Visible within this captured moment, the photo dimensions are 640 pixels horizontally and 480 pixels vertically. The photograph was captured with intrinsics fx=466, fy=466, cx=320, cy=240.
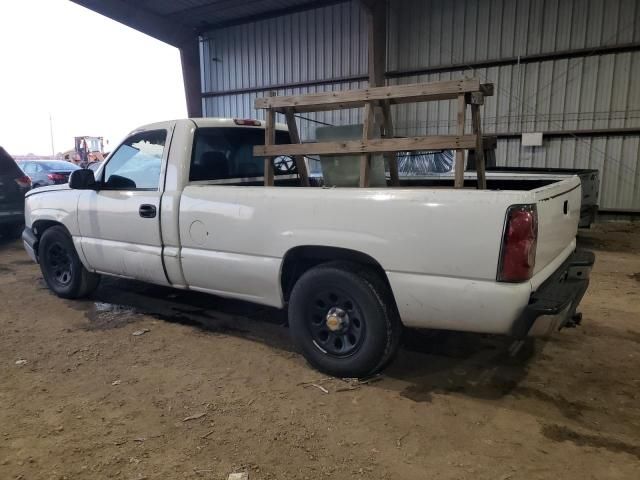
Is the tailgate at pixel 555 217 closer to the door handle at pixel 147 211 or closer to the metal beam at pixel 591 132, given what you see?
the door handle at pixel 147 211

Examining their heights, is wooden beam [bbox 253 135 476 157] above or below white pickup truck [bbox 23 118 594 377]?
above

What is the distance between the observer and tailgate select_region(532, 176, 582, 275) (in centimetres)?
266

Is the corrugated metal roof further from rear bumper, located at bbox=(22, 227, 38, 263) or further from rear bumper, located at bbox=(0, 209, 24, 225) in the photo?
rear bumper, located at bbox=(22, 227, 38, 263)

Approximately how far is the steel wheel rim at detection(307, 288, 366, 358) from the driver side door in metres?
1.57

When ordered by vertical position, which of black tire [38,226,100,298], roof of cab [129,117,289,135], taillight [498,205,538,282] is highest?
roof of cab [129,117,289,135]

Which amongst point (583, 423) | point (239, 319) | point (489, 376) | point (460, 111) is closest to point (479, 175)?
point (460, 111)

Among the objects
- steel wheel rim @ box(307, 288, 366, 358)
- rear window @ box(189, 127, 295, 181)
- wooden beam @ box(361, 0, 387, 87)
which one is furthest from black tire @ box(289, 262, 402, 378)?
wooden beam @ box(361, 0, 387, 87)

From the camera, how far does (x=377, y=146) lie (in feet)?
10.8

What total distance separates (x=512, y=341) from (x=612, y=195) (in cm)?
1011

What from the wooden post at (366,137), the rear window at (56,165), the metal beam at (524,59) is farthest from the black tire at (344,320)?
the rear window at (56,165)

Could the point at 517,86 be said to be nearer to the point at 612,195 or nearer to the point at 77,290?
the point at 612,195

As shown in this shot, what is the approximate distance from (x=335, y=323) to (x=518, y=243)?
1310mm

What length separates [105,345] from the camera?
399 centimetres

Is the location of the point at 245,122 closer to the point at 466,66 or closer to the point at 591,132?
the point at 466,66
